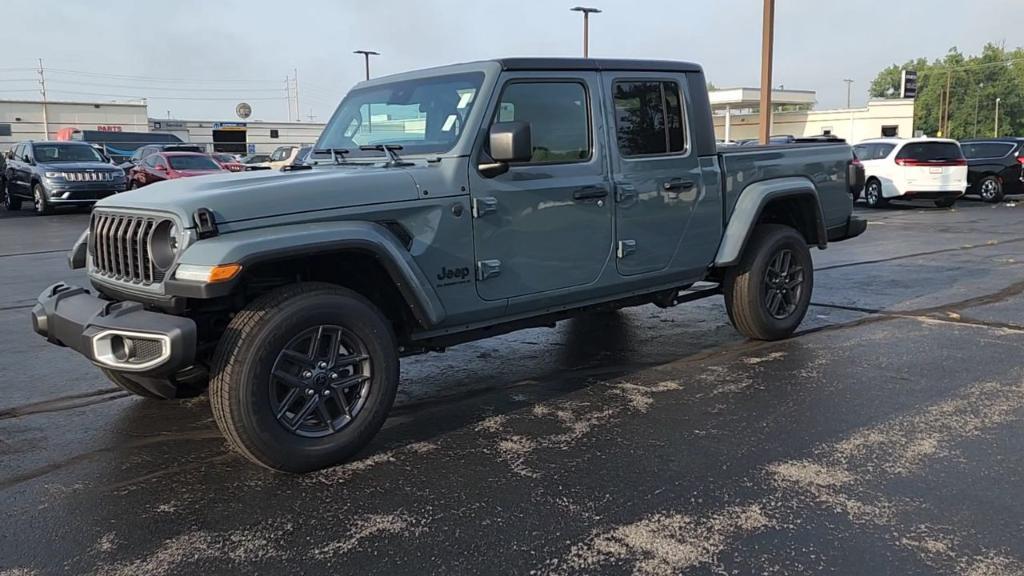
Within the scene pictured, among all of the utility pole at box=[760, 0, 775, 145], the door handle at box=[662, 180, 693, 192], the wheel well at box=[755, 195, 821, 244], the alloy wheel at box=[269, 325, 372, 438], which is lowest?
the alloy wheel at box=[269, 325, 372, 438]

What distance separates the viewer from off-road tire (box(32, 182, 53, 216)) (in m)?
18.9

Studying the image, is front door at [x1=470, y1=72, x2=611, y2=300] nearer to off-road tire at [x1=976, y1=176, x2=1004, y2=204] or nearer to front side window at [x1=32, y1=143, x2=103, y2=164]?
front side window at [x1=32, y1=143, x2=103, y2=164]

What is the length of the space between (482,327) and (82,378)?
2.93 m

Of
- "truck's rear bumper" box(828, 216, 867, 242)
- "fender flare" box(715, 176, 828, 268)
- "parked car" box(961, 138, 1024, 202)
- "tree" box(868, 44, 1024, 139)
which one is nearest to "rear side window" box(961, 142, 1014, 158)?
"parked car" box(961, 138, 1024, 202)

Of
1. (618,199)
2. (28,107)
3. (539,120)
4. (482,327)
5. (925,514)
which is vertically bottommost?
(925,514)

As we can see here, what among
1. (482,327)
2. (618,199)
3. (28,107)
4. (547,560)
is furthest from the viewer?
(28,107)

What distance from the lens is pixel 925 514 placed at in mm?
3232

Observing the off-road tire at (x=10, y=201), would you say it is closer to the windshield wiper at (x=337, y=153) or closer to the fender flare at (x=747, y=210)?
the windshield wiper at (x=337, y=153)

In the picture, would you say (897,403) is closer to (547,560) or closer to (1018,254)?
(547,560)

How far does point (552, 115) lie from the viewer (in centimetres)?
468

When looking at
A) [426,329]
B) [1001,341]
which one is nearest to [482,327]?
[426,329]

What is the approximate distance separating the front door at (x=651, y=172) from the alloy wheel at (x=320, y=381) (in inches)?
73.3

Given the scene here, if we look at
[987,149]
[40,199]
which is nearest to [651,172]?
[40,199]

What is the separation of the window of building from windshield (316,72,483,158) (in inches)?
9.4
